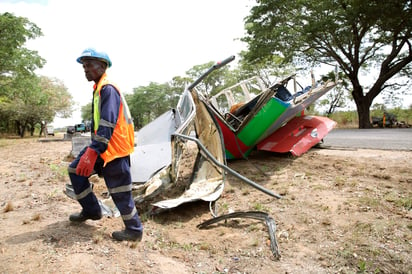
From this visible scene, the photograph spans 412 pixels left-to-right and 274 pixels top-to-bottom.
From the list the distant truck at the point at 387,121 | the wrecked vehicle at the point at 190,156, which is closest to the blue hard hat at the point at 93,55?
the wrecked vehicle at the point at 190,156

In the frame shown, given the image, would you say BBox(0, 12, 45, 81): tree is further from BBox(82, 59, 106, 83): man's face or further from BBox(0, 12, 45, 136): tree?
BBox(82, 59, 106, 83): man's face

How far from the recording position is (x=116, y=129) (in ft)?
8.56

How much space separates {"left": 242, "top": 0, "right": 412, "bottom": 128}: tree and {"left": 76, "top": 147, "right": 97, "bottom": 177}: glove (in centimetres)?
1478

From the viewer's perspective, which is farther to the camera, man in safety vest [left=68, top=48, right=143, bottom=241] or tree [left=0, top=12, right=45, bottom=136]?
tree [left=0, top=12, right=45, bottom=136]

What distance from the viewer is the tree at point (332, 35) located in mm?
14859

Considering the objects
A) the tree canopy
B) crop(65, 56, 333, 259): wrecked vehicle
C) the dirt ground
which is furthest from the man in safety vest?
the tree canopy

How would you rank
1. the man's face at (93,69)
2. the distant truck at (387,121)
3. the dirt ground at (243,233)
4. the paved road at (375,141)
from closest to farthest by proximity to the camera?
the dirt ground at (243,233)
the man's face at (93,69)
the paved road at (375,141)
the distant truck at (387,121)

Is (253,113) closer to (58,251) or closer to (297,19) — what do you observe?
(58,251)

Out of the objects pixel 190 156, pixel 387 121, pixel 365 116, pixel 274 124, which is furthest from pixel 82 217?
pixel 387 121

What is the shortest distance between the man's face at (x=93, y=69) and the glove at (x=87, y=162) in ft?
2.19

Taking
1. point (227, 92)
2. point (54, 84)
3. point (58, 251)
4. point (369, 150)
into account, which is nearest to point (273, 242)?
point (58, 251)

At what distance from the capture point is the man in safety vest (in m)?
2.54

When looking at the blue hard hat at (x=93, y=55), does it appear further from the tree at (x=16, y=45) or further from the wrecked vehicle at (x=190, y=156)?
the tree at (x=16, y=45)

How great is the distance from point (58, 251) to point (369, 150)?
20.7ft
